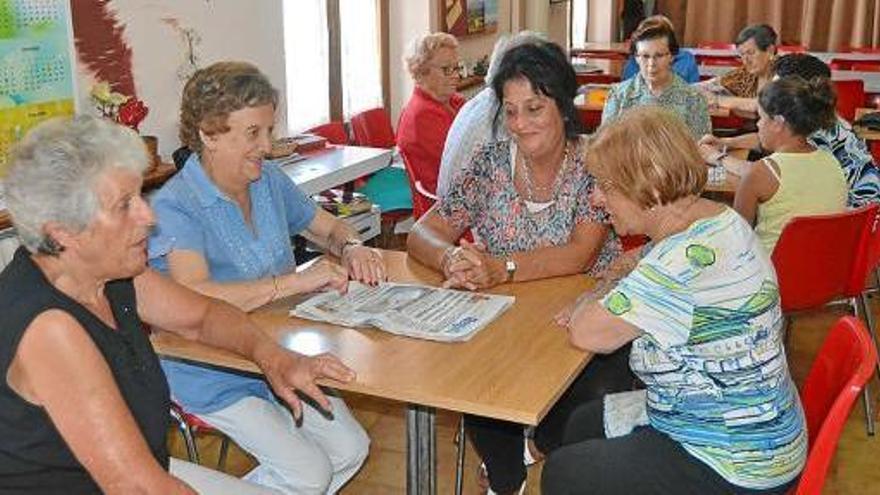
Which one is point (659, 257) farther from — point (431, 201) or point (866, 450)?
point (431, 201)

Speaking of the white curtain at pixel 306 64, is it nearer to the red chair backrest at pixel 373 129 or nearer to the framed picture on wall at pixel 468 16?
the red chair backrest at pixel 373 129

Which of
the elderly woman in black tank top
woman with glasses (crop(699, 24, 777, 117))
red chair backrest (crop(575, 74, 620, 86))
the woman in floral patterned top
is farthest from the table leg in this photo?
red chair backrest (crop(575, 74, 620, 86))

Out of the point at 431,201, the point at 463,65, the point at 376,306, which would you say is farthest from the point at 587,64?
the point at 376,306

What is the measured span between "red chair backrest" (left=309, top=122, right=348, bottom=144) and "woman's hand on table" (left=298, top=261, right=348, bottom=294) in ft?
7.95

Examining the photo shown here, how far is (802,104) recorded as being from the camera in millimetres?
3271

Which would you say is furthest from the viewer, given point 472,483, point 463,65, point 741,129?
point 463,65

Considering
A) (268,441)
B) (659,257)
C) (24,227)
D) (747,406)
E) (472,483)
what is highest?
(24,227)

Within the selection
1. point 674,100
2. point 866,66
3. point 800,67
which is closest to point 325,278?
point 800,67

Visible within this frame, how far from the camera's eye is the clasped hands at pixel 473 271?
232 cm

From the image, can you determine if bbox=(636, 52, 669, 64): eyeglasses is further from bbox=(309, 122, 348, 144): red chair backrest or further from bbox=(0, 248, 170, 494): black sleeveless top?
bbox=(0, 248, 170, 494): black sleeveless top

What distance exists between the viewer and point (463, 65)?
635 cm

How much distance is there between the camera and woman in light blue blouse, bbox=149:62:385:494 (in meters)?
2.21

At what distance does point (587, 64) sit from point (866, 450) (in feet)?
17.5

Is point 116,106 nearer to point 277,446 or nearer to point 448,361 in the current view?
point 277,446
